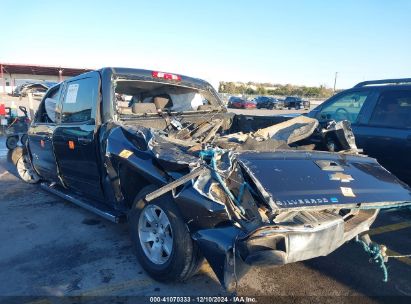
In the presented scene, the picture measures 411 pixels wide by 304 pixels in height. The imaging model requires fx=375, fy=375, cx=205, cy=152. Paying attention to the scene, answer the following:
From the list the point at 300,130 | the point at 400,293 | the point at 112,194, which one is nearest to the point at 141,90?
the point at 112,194

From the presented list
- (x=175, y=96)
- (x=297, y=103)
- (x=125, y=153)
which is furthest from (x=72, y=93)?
(x=297, y=103)

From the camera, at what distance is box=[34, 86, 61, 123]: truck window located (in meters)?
5.60

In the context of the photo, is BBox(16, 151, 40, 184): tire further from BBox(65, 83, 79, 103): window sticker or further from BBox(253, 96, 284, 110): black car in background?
BBox(253, 96, 284, 110): black car in background

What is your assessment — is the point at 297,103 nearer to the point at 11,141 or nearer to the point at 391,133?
the point at 11,141

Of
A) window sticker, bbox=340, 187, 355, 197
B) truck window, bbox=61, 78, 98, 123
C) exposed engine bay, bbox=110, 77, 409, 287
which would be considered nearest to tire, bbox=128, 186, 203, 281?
exposed engine bay, bbox=110, 77, 409, 287

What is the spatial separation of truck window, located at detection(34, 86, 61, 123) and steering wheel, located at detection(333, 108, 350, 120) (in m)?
4.20

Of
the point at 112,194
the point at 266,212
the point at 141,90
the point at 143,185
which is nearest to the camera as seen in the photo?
the point at 266,212

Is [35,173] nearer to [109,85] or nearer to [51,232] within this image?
[51,232]

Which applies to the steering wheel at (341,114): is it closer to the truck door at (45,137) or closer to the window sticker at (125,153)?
the window sticker at (125,153)

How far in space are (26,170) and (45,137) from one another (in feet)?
6.56

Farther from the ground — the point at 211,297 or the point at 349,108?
the point at 349,108

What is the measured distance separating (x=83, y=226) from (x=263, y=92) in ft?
223

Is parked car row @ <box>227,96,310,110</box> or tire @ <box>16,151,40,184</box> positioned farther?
parked car row @ <box>227,96,310,110</box>

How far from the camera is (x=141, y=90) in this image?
5.63 meters
